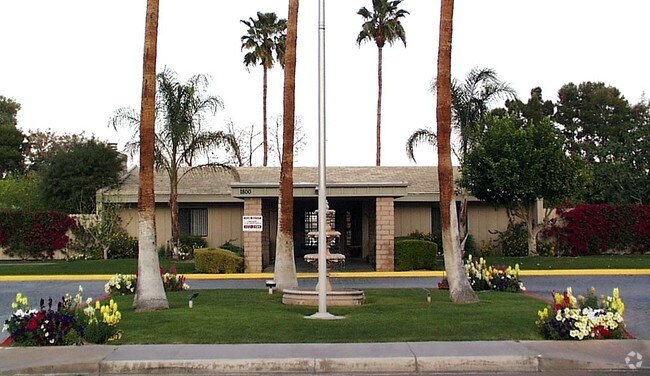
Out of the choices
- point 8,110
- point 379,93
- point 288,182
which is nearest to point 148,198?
point 288,182

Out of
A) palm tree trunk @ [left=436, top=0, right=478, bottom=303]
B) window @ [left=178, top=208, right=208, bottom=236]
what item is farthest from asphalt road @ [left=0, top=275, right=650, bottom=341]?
window @ [left=178, top=208, right=208, bottom=236]

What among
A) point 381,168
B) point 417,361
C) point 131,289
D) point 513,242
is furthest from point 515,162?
point 417,361

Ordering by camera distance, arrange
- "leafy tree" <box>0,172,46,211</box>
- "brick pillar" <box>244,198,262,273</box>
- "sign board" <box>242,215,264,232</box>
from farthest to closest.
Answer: "leafy tree" <box>0,172,46,211</box>
"brick pillar" <box>244,198,262,273</box>
"sign board" <box>242,215,264,232</box>

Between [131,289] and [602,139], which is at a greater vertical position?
[602,139]

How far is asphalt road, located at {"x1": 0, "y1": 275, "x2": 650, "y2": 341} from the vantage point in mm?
20775

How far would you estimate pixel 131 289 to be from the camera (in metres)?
20.9

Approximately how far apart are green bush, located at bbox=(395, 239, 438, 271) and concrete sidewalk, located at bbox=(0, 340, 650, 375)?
58.2 ft

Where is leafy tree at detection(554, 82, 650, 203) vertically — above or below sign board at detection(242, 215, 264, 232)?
above

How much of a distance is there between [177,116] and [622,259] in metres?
17.8

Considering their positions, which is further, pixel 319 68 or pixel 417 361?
pixel 319 68

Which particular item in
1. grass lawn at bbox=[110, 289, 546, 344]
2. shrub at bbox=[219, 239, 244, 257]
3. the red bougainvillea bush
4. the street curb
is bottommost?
grass lawn at bbox=[110, 289, 546, 344]

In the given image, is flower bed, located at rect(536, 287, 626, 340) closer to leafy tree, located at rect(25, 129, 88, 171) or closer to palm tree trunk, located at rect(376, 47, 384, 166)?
palm tree trunk, located at rect(376, 47, 384, 166)

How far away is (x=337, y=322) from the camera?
1465 centimetres

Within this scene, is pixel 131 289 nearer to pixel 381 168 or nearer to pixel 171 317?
pixel 171 317
